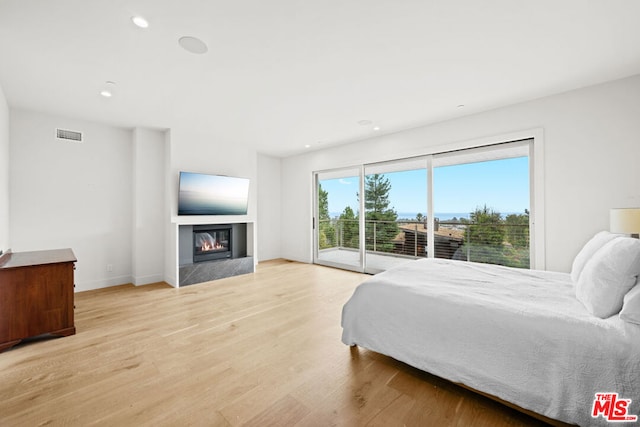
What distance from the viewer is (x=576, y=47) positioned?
7.47ft

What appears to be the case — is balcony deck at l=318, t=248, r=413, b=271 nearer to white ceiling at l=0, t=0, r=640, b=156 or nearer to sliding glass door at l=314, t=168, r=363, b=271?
sliding glass door at l=314, t=168, r=363, b=271

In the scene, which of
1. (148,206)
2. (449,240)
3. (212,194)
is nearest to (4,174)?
(148,206)

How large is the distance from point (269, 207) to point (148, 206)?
2.58 m

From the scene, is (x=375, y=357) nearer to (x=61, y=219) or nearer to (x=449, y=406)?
(x=449, y=406)

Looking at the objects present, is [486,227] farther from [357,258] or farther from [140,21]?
[140,21]

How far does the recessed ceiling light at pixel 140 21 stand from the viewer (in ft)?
6.25

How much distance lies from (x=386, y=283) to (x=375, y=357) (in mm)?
628

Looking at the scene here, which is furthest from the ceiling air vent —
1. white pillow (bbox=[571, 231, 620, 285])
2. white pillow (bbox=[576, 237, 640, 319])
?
white pillow (bbox=[571, 231, 620, 285])

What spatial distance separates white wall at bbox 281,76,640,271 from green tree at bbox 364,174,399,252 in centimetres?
156

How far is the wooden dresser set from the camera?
2.36 metres

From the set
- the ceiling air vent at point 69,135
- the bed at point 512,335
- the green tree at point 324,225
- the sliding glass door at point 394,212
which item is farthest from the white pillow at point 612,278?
the ceiling air vent at point 69,135

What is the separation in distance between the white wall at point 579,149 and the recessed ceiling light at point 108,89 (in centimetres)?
439

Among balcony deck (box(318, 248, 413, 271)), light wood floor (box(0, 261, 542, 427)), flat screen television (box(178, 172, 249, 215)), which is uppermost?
flat screen television (box(178, 172, 249, 215))

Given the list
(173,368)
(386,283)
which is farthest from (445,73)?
(173,368)
